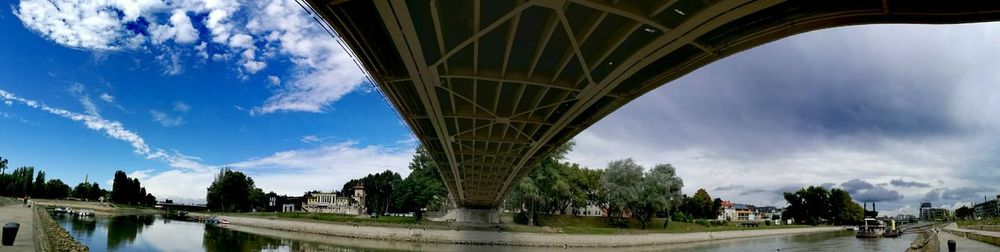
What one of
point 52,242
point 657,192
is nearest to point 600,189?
point 657,192

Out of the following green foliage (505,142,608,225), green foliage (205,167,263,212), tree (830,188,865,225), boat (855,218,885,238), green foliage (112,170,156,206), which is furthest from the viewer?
tree (830,188,865,225)

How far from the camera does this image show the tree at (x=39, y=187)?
13025cm

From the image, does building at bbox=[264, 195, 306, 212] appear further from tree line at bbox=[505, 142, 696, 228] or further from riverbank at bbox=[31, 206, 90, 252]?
riverbank at bbox=[31, 206, 90, 252]

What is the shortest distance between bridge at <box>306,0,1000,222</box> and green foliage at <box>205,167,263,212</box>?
110326 millimetres

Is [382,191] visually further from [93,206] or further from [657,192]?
[93,206]

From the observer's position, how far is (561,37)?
14.8m

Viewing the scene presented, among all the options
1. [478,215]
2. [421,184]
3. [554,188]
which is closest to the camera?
[478,215]

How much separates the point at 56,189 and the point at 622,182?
14692 cm

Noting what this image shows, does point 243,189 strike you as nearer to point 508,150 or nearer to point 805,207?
point 508,150

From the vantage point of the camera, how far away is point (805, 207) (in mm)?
140500

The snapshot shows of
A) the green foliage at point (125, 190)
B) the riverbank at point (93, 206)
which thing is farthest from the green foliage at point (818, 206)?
the green foliage at point (125, 190)

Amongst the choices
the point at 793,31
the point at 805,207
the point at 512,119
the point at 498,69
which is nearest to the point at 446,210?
the point at 512,119

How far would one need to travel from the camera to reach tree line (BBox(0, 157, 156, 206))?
12335cm

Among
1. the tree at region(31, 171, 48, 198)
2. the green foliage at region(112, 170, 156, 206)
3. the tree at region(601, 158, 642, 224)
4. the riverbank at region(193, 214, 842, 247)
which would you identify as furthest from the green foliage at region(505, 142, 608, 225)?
the tree at region(31, 171, 48, 198)
